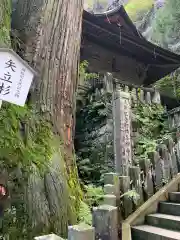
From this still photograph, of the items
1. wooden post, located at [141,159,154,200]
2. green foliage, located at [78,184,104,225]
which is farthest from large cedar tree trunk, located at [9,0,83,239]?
wooden post, located at [141,159,154,200]

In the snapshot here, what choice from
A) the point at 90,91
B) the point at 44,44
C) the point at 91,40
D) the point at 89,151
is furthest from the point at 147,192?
the point at 91,40

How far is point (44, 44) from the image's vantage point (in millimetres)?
3625

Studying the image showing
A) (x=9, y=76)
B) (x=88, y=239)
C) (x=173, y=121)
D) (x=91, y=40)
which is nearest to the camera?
(x=88, y=239)

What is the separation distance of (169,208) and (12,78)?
2.57 metres

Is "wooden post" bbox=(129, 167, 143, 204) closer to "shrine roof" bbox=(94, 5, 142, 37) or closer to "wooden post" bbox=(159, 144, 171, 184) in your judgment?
"wooden post" bbox=(159, 144, 171, 184)

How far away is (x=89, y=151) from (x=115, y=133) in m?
1.94

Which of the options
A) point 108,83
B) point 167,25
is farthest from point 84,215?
point 167,25

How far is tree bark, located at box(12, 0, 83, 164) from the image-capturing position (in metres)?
3.38

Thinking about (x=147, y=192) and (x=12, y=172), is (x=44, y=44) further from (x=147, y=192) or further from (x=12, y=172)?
(x=147, y=192)

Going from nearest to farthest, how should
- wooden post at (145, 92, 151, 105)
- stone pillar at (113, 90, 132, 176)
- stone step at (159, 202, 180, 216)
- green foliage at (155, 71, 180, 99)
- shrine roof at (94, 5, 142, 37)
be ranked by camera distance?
stone step at (159, 202, 180, 216), stone pillar at (113, 90, 132, 176), wooden post at (145, 92, 151, 105), shrine roof at (94, 5, 142, 37), green foliage at (155, 71, 180, 99)

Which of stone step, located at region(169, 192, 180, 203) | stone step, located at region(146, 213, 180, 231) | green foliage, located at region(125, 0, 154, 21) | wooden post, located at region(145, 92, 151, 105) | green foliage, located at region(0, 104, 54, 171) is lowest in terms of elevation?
stone step, located at region(146, 213, 180, 231)

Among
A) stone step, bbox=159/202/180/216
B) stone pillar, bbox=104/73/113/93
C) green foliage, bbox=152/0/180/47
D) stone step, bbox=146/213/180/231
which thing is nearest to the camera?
stone step, bbox=146/213/180/231

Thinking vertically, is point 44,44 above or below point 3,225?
above

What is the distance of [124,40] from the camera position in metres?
11.7
